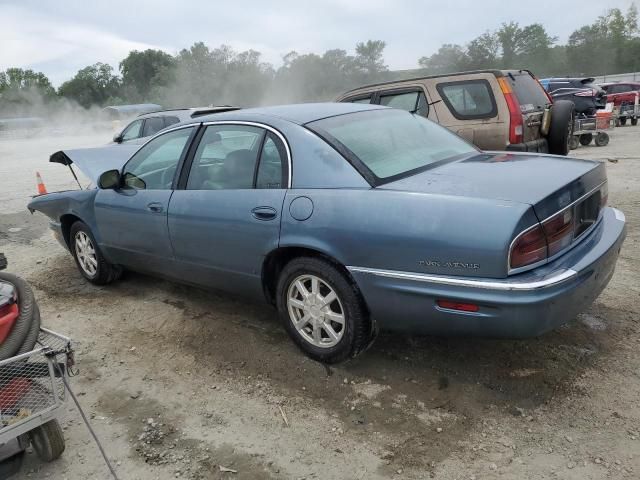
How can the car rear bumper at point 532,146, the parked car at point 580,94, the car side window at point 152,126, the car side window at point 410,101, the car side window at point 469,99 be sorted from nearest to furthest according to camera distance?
the car rear bumper at point 532,146, the car side window at point 469,99, the car side window at point 410,101, the car side window at point 152,126, the parked car at point 580,94

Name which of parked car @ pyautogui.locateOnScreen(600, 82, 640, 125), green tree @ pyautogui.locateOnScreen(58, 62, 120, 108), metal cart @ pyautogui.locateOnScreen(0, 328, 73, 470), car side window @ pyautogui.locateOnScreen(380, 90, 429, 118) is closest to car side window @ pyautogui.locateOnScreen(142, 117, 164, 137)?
car side window @ pyautogui.locateOnScreen(380, 90, 429, 118)

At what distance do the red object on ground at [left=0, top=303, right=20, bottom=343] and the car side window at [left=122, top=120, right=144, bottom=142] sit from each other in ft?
26.4

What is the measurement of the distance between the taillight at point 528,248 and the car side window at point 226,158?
5.70 feet

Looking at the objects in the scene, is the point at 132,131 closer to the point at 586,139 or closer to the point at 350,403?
the point at 350,403

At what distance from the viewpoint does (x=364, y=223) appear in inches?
111

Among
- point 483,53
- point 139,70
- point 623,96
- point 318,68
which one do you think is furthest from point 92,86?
point 623,96

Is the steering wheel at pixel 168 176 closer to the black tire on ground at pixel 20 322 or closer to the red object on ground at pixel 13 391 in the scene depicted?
the black tire on ground at pixel 20 322

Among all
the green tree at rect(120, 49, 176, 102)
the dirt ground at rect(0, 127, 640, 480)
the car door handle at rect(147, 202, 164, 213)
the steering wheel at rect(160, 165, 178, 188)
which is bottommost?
the dirt ground at rect(0, 127, 640, 480)

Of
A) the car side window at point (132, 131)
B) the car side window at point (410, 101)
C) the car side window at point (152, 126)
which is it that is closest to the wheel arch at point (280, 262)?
the car side window at point (410, 101)

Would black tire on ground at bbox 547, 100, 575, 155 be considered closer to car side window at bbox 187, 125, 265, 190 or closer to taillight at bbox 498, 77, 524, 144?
taillight at bbox 498, 77, 524, 144

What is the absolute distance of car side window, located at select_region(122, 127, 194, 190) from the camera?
406 cm

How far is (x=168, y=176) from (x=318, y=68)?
38.8m

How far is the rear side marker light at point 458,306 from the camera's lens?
2.57 meters

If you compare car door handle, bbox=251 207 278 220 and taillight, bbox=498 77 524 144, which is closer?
car door handle, bbox=251 207 278 220
